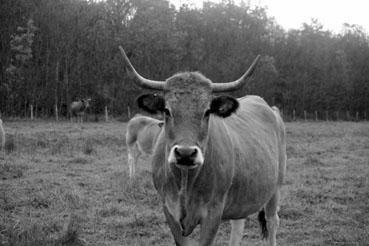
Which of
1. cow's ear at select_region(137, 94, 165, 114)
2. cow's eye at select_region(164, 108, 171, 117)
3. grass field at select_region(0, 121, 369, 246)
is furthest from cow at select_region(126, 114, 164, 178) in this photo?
cow's eye at select_region(164, 108, 171, 117)

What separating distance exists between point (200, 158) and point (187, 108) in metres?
0.57

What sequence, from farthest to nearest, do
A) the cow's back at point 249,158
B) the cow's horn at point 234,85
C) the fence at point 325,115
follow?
the fence at point 325,115 < the cow's back at point 249,158 < the cow's horn at point 234,85

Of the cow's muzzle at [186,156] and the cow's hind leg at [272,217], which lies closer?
the cow's muzzle at [186,156]

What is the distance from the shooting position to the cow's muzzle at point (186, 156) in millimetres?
3898

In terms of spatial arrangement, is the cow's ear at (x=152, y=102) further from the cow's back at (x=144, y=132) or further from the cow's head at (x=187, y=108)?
the cow's back at (x=144, y=132)

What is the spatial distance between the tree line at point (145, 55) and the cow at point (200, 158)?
29492 mm

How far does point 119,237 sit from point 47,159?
7.73 meters

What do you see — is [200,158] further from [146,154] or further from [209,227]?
[146,154]

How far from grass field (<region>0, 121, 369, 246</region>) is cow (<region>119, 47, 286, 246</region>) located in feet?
6.60

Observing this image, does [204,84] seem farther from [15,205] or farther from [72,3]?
[72,3]

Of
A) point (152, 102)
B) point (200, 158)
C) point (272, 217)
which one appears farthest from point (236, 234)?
point (200, 158)

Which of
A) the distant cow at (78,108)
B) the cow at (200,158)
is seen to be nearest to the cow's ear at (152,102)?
the cow at (200,158)

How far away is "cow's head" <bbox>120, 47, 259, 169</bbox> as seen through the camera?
3969mm

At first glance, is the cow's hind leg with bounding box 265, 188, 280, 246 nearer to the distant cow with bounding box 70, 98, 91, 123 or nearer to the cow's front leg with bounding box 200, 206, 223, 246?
the cow's front leg with bounding box 200, 206, 223, 246
